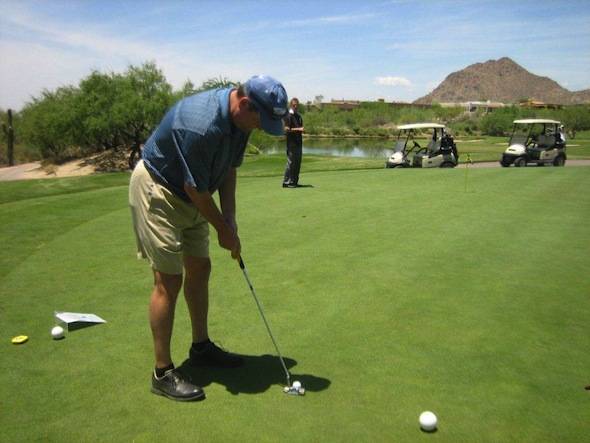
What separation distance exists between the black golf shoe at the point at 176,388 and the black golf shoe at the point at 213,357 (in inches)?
13.9

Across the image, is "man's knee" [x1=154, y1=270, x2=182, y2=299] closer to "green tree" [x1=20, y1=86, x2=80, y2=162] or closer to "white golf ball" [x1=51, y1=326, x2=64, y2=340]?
"white golf ball" [x1=51, y1=326, x2=64, y2=340]

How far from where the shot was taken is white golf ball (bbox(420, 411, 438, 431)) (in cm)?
253

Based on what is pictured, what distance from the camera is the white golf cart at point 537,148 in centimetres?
2000

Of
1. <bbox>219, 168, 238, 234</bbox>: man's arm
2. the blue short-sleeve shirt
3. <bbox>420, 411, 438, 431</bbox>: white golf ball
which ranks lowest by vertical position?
<bbox>420, 411, 438, 431</bbox>: white golf ball

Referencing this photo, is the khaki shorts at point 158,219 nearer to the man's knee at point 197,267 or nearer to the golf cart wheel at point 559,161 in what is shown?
the man's knee at point 197,267

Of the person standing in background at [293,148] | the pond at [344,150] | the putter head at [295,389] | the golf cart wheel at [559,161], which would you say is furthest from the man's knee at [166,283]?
the pond at [344,150]

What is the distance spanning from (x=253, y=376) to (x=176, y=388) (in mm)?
500

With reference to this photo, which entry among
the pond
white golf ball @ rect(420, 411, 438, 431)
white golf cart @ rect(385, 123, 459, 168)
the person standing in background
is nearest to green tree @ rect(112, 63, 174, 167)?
the pond

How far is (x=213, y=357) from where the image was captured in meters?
3.35

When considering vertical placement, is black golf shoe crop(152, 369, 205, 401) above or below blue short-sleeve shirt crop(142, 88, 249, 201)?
below

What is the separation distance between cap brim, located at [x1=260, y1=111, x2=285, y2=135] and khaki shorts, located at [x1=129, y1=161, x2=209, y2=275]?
26.3 inches

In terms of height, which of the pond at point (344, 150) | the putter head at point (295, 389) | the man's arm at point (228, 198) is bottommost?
the pond at point (344, 150)

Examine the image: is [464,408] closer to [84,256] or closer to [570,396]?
[570,396]

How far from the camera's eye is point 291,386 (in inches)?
117
